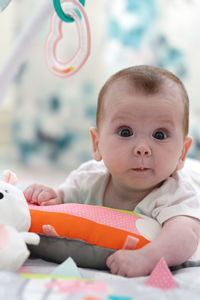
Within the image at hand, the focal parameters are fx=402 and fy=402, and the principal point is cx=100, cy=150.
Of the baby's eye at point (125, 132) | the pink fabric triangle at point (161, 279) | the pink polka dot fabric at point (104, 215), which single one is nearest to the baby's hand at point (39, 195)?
the pink polka dot fabric at point (104, 215)

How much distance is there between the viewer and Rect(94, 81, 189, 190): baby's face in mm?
778

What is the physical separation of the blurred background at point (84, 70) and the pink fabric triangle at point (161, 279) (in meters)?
1.99

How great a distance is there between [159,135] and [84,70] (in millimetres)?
2179

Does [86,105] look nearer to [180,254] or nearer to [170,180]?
[170,180]

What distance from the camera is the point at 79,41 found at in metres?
0.88

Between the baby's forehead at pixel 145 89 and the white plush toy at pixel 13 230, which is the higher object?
the baby's forehead at pixel 145 89

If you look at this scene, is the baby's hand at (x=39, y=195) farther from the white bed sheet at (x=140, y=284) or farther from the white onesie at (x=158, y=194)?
the white bed sheet at (x=140, y=284)

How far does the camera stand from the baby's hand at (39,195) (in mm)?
867

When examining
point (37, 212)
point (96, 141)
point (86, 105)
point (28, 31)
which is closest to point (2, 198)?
point (37, 212)

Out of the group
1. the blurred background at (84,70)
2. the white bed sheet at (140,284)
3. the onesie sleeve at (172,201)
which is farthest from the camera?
the blurred background at (84,70)

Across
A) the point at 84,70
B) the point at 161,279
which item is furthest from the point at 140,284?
the point at 84,70

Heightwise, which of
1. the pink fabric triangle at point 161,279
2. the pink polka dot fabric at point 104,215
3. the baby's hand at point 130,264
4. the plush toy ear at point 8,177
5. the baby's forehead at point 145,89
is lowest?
the baby's hand at point 130,264

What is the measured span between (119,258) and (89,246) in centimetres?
7

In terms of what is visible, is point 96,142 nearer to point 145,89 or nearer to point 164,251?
point 145,89
